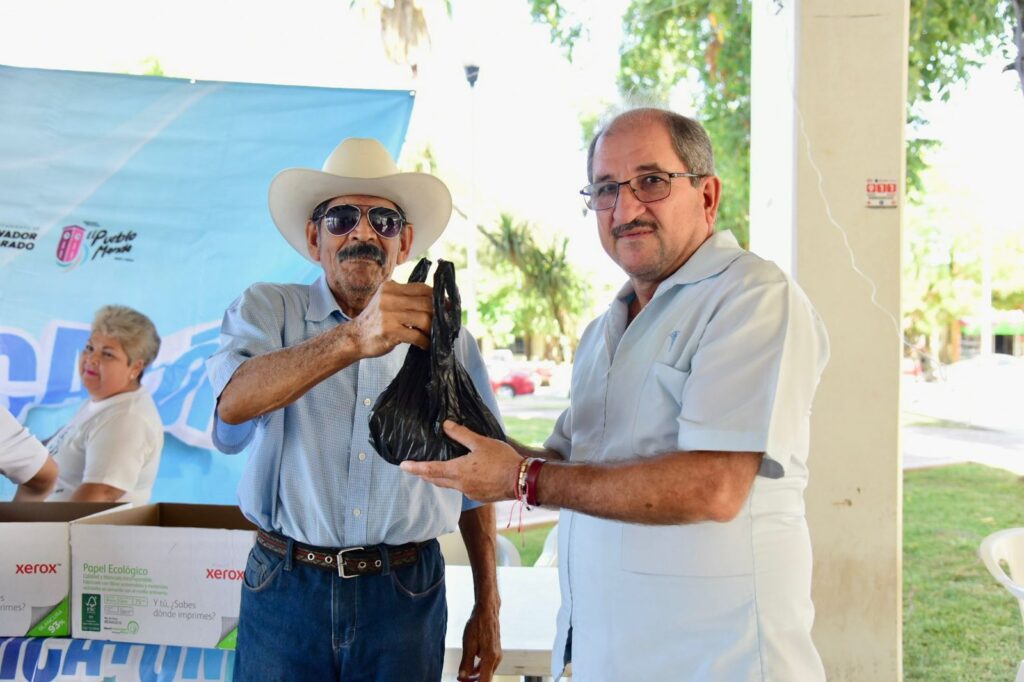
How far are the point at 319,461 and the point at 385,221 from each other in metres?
0.67

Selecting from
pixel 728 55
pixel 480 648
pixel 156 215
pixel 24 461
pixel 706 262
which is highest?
pixel 728 55

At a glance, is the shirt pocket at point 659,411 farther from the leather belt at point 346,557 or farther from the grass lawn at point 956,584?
the grass lawn at point 956,584

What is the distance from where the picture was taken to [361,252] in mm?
2262

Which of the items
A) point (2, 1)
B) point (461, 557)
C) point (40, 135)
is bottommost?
point (461, 557)

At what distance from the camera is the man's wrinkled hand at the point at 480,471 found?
1.69 metres

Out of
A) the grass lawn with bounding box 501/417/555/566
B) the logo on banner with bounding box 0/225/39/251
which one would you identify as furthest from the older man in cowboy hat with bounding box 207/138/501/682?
the grass lawn with bounding box 501/417/555/566

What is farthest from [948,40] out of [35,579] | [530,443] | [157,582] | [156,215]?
[530,443]

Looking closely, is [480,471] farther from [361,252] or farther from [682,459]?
[361,252]

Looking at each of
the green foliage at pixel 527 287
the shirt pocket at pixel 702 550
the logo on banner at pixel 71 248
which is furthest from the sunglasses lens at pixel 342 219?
the green foliage at pixel 527 287

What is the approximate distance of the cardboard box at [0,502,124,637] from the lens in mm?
2785

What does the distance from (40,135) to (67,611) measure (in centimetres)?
256

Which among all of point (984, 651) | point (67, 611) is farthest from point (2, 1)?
point (984, 651)

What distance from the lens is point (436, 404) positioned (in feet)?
6.01

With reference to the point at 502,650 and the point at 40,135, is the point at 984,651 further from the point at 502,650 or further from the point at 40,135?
the point at 40,135
